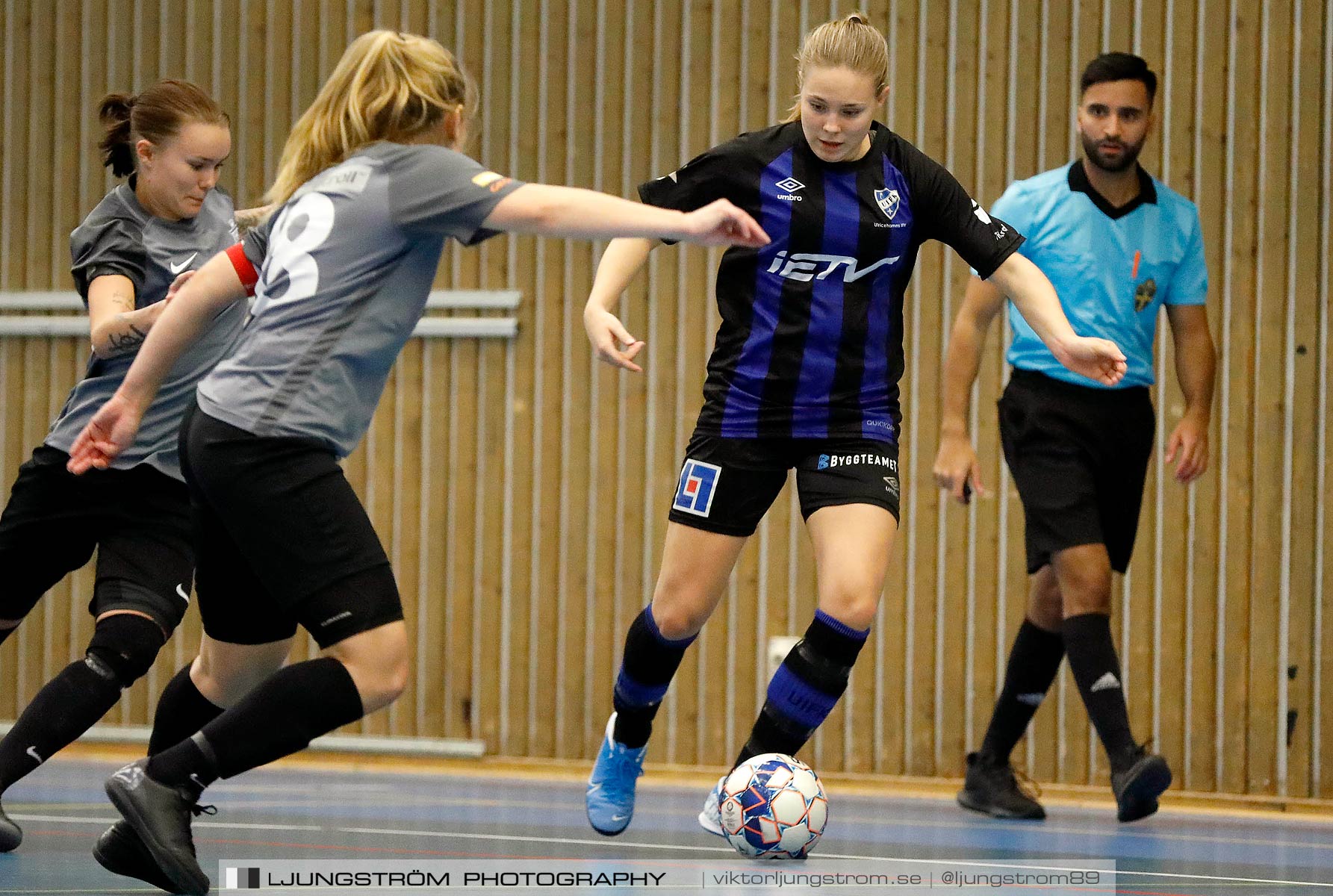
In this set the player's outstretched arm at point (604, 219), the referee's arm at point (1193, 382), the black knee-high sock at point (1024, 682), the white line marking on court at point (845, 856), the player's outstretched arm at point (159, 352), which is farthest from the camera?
the black knee-high sock at point (1024, 682)

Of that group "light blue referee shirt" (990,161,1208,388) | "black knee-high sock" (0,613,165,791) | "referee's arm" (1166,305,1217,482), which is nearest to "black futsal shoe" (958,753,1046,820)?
"referee's arm" (1166,305,1217,482)

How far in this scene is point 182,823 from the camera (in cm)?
301

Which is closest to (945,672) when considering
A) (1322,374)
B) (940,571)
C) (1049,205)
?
(940,571)

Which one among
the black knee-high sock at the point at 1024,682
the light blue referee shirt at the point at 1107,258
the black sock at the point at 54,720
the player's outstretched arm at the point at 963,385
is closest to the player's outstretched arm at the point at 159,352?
the black sock at the point at 54,720

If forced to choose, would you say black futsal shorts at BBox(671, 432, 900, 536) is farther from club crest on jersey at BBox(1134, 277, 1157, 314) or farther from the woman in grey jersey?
club crest on jersey at BBox(1134, 277, 1157, 314)

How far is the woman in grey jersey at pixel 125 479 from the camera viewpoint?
3744mm

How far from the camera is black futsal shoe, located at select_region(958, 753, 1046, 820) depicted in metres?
5.19

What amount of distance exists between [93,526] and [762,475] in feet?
5.27

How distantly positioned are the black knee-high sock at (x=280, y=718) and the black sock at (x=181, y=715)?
0.72 meters

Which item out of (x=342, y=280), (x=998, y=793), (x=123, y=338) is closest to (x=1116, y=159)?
(x=998, y=793)

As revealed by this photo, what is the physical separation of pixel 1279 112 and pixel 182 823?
497cm

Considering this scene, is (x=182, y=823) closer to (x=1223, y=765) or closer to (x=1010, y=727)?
(x=1010, y=727)

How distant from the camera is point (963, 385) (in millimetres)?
4922

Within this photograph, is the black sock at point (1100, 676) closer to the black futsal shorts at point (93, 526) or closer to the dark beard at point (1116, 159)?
the dark beard at point (1116, 159)
